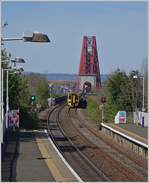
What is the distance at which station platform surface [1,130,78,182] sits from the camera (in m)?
17.7

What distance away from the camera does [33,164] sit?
70.6ft

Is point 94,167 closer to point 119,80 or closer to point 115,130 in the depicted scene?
point 115,130

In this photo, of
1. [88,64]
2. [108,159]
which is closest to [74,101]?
[108,159]

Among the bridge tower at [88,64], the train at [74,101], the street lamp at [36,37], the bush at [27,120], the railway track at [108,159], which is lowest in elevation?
the railway track at [108,159]

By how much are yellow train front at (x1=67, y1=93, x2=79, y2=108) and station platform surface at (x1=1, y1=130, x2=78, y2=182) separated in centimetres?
4327

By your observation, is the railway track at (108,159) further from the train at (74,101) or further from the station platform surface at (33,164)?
the train at (74,101)

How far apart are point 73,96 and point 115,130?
34573mm

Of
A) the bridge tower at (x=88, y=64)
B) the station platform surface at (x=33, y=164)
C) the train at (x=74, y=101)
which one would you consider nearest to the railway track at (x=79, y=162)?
the station platform surface at (x=33, y=164)

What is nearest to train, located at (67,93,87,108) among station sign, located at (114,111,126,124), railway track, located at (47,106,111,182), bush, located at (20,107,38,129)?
bush, located at (20,107,38,129)

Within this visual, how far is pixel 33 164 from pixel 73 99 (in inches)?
2164

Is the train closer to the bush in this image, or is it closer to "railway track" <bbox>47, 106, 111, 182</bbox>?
the bush

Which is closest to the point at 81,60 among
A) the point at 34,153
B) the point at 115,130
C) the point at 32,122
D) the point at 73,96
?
the point at 73,96

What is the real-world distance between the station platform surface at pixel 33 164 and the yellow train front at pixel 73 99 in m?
43.3

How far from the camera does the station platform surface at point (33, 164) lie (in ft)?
58.1
